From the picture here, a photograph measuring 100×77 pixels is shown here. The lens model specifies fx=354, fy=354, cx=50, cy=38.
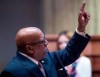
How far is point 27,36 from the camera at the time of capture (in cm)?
192

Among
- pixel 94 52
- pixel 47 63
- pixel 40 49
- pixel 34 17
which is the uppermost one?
pixel 40 49

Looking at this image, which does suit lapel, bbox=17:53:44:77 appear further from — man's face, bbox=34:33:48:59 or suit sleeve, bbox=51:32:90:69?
suit sleeve, bbox=51:32:90:69

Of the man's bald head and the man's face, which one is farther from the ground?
the man's bald head

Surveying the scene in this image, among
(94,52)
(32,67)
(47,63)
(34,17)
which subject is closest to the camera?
(32,67)

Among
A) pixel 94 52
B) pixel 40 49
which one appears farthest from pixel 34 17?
pixel 40 49

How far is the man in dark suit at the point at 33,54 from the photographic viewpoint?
1.88m

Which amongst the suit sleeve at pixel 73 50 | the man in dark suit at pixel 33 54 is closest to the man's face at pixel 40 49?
the man in dark suit at pixel 33 54

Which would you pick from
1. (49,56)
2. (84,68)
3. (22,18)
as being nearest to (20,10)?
(22,18)

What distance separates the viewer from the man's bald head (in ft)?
6.29

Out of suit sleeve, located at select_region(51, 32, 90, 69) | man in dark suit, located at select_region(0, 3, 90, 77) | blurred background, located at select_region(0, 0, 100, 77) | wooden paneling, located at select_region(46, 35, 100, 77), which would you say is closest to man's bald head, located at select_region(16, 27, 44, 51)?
man in dark suit, located at select_region(0, 3, 90, 77)

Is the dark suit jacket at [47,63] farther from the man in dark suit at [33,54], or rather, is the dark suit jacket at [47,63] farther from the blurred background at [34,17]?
the blurred background at [34,17]

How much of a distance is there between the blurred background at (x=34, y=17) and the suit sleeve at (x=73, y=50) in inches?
97.4

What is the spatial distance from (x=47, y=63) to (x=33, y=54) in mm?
123

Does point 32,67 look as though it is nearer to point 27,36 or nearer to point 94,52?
point 27,36
